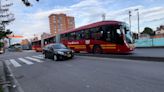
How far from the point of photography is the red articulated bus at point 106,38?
68.4 ft

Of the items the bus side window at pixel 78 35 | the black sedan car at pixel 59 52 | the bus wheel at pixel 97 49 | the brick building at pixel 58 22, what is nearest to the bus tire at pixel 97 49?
the bus wheel at pixel 97 49

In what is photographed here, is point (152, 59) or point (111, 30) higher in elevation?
point (111, 30)

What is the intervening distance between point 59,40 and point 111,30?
14442 millimetres

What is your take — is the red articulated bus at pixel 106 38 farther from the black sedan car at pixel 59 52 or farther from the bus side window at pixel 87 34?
the black sedan car at pixel 59 52

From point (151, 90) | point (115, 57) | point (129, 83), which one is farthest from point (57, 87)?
point (115, 57)

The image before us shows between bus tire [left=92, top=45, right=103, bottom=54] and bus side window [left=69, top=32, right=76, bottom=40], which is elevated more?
bus side window [left=69, top=32, right=76, bottom=40]

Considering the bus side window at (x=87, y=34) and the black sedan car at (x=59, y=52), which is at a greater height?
the bus side window at (x=87, y=34)

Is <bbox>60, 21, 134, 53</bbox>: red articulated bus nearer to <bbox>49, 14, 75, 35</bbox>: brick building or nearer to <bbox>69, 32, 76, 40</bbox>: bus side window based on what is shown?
<bbox>69, 32, 76, 40</bbox>: bus side window

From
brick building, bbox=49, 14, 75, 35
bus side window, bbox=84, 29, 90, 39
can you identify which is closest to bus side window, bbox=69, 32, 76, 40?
bus side window, bbox=84, 29, 90, 39

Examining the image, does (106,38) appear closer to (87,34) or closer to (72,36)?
(87,34)

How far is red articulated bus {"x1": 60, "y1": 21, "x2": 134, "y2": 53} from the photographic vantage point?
20.9 metres

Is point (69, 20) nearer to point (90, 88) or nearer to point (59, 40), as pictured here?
point (59, 40)

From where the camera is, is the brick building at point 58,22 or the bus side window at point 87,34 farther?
the brick building at point 58,22

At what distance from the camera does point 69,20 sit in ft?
343
